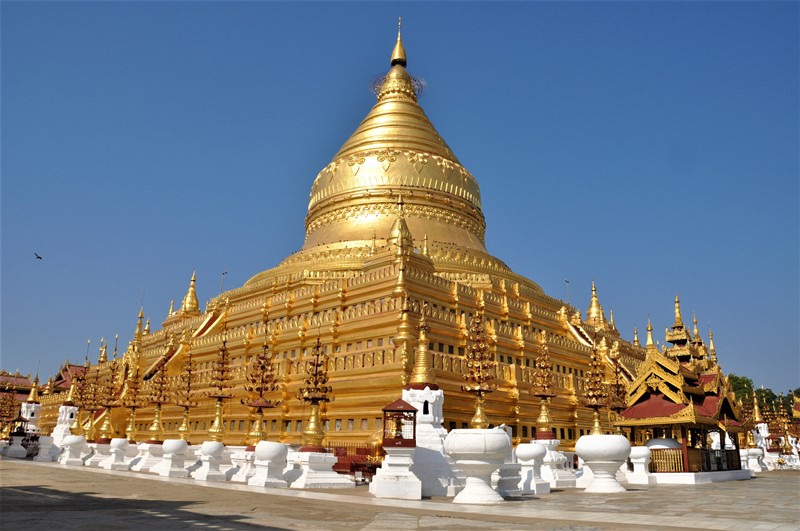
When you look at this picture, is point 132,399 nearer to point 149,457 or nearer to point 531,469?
point 149,457

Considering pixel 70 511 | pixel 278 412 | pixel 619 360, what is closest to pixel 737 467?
pixel 619 360

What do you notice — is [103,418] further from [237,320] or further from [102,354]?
[102,354]

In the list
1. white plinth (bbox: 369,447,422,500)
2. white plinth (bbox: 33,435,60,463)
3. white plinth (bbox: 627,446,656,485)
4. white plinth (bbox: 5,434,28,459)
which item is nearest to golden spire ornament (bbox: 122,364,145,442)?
white plinth (bbox: 33,435,60,463)

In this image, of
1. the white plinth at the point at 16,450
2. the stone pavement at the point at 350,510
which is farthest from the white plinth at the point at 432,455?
the white plinth at the point at 16,450

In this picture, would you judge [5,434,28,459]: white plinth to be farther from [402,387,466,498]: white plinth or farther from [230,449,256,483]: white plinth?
[402,387,466,498]: white plinth

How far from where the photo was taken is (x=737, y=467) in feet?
86.8

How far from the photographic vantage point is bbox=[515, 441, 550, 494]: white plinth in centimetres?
1717

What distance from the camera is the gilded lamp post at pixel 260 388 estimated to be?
75.0 ft

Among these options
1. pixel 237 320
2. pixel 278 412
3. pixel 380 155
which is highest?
pixel 380 155

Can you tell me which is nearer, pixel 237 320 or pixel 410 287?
pixel 410 287

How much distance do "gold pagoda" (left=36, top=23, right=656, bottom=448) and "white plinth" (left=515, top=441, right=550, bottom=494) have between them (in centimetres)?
461

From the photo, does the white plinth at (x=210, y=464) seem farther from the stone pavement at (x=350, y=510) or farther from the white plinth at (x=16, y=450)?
the white plinth at (x=16, y=450)

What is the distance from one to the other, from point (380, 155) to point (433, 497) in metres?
32.5

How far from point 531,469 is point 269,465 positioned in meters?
7.08
